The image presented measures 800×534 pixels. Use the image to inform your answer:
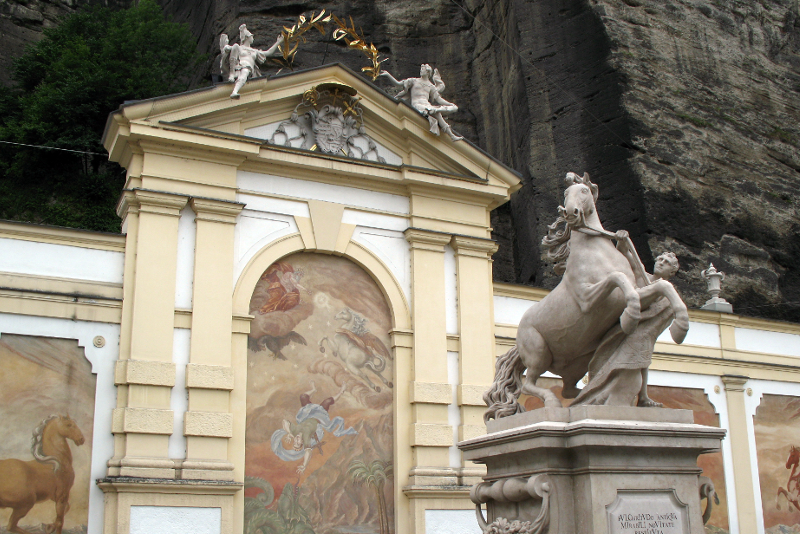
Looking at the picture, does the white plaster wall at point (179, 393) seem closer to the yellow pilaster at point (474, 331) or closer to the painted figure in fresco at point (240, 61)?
the painted figure in fresco at point (240, 61)

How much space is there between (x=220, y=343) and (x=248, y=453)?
5.43ft

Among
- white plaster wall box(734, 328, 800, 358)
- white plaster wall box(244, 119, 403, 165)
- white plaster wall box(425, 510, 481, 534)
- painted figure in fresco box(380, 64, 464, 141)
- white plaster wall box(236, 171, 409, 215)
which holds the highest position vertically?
painted figure in fresco box(380, 64, 464, 141)

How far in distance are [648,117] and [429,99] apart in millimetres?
8637

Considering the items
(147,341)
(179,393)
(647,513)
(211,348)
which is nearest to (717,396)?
(211,348)

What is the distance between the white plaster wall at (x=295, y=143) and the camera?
14.3 meters

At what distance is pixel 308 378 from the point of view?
524 inches

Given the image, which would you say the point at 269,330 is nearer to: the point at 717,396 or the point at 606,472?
the point at 606,472

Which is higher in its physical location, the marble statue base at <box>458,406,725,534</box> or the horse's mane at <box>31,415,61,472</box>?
the horse's mane at <box>31,415,61,472</box>

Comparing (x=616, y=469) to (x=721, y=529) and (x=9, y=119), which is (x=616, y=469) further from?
(x=9, y=119)

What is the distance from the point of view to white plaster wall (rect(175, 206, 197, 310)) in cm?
1282

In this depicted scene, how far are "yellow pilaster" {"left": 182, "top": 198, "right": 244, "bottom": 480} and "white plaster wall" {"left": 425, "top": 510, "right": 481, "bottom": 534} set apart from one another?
124 inches

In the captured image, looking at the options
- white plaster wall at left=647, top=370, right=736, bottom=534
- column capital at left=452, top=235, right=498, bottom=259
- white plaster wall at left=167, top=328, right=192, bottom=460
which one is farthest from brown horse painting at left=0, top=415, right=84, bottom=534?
white plaster wall at left=647, top=370, right=736, bottom=534

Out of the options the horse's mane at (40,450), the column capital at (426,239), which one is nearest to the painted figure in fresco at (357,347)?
the column capital at (426,239)

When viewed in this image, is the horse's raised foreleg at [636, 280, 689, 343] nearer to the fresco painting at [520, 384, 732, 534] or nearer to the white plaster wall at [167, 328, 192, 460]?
the white plaster wall at [167, 328, 192, 460]
